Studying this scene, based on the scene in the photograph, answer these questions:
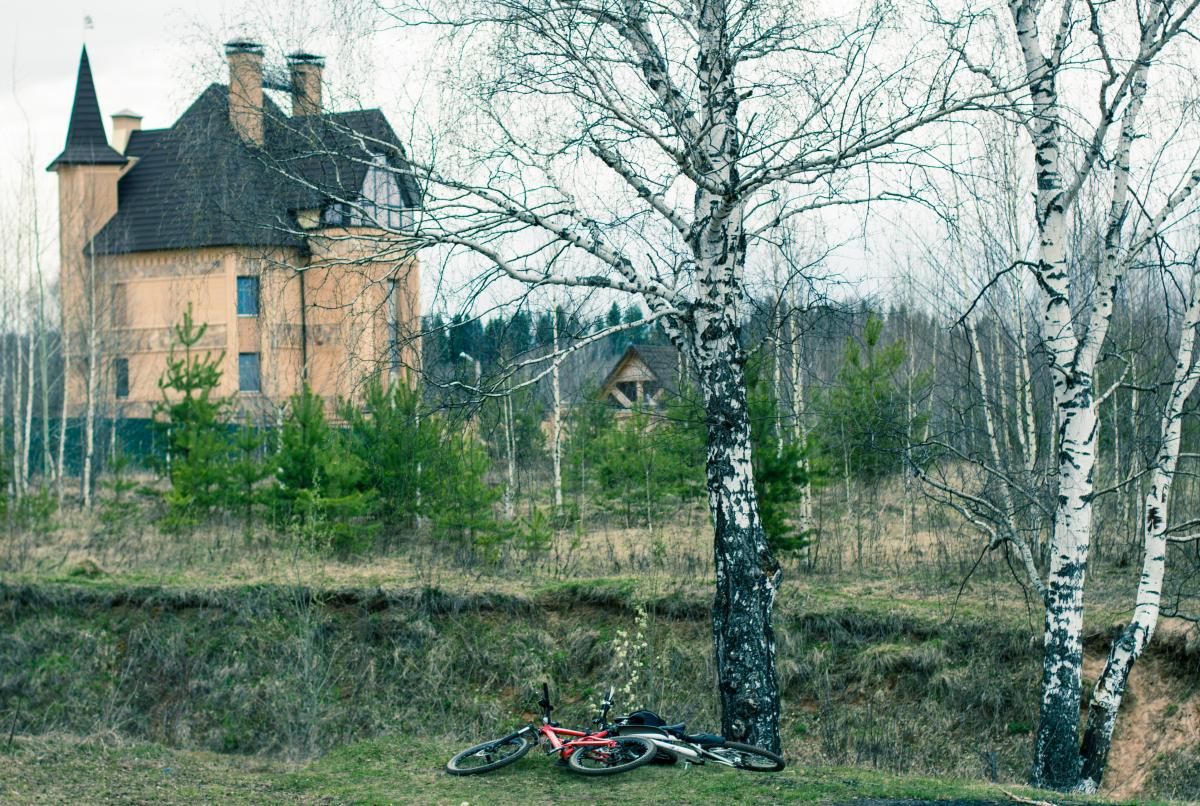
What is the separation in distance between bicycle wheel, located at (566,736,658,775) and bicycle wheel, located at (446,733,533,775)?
17.9 inches

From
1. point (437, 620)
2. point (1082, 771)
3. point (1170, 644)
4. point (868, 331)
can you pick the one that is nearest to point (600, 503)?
point (437, 620)

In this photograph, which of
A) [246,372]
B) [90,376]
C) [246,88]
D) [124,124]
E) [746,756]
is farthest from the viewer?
[124,124]

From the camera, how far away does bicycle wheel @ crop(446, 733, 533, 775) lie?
8109 millimetres

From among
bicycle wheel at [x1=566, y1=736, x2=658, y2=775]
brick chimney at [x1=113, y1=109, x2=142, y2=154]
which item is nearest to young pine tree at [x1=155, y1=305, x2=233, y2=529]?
bicycle wheel at [x1=566, y1=736, x2=658, y2=775]

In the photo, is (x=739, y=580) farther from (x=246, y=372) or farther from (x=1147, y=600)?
(x=246, y=372)

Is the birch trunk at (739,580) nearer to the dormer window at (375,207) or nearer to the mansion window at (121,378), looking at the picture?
the dormer window at (375,207)

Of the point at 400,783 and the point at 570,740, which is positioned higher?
the point at 570,740

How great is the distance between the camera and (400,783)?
8.22 m

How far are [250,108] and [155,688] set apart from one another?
9.70 metres

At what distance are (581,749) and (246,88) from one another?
569 centimetres

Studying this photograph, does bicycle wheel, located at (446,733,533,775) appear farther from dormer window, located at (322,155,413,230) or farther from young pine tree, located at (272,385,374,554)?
young pine tree, located at (272,385,374,554)

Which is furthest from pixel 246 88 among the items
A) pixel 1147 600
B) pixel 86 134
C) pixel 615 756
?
pixel 86 134

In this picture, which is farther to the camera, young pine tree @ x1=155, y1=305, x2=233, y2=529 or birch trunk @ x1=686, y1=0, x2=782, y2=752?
young pine tree @ x1=155, y1=305, x2=233, y2=529

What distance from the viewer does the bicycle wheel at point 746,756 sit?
748 cm
